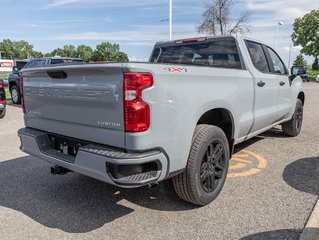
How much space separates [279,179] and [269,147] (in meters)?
1.71

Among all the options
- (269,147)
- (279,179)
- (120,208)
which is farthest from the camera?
(269,147)

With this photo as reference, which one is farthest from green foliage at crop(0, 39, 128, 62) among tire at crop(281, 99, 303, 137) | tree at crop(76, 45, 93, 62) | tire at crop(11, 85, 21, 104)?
tire at crop(281, 99, 303, 137)

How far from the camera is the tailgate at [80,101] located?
275cm

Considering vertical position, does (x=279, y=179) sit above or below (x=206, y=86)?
below

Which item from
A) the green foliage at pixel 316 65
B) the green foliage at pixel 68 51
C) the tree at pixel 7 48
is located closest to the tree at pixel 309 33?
the green foliage at pixel 316 65

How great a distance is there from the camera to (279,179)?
434 centimetres

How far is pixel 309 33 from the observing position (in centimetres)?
6400

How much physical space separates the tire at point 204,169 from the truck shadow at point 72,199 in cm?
25

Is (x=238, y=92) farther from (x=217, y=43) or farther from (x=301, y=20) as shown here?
(x=301, y=20)

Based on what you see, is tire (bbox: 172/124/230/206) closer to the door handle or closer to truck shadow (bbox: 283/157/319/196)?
truck shadow (bbox: 283/157/319/196)

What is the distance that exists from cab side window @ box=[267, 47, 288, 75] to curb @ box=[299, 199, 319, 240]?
2.76 metres

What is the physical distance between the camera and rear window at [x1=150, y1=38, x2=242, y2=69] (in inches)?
175

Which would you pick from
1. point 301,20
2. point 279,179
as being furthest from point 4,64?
point 279,179

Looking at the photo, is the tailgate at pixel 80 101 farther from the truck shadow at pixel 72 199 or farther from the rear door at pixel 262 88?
the rear door at pixel 262 88
